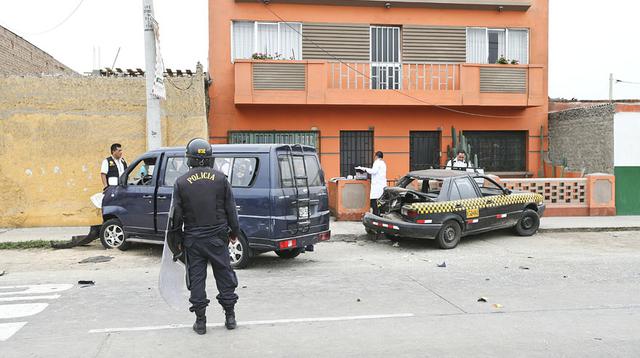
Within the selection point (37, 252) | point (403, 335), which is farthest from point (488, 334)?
point (37, 252)

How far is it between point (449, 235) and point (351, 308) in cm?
477

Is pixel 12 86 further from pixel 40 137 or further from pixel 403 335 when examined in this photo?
pixel 403 335

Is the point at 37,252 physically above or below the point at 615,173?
A: below

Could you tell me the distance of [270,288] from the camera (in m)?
7.03

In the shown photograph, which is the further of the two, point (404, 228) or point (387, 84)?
point (387, 84)

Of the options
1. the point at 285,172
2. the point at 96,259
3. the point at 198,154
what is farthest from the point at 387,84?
the point at 198,154

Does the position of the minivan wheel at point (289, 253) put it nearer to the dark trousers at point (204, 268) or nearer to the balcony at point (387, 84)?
the dark trousers at point (204, 268)

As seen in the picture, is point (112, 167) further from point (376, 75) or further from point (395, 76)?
point (395, 76)

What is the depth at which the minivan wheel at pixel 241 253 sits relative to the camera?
8172 millimetres

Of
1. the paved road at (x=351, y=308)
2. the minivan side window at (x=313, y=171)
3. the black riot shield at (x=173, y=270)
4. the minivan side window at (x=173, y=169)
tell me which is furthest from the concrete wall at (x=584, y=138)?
the black riot shield at (x=173, y=270)

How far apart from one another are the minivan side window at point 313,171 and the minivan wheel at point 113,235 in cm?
Answer: 373

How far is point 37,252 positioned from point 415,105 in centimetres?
1095

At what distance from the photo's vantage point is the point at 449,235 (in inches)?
405

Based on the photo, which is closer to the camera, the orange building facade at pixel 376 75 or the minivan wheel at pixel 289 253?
the minivan wheel at pixel 289 253
